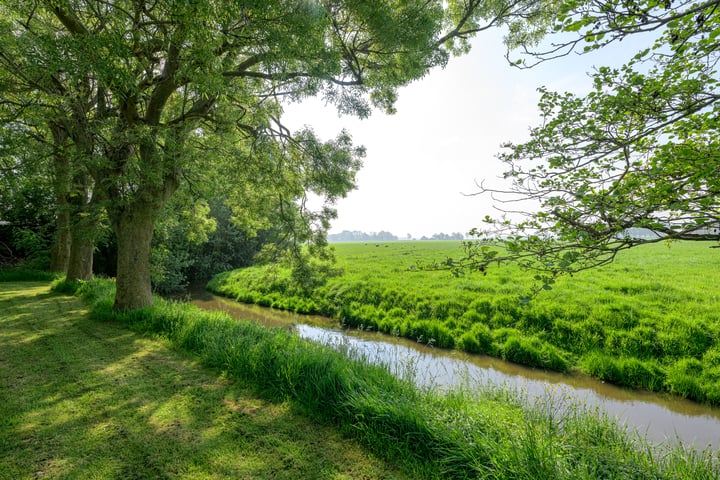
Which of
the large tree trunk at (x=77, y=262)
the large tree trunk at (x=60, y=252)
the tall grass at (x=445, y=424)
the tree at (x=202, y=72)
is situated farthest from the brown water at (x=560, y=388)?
the large tree trunk at (x=60, y=252)

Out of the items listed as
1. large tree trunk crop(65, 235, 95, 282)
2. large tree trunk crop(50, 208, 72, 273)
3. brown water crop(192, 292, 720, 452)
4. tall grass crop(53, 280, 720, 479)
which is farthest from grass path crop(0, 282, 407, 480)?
large tree trunk crop(50, 208, 72, 273)

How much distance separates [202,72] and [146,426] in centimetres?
480

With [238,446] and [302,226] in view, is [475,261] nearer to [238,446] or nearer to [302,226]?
[238,446]

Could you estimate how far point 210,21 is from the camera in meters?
4.39

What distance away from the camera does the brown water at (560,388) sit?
17.2 ft

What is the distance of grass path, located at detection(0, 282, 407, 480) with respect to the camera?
3.13 m

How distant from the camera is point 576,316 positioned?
9.43 m

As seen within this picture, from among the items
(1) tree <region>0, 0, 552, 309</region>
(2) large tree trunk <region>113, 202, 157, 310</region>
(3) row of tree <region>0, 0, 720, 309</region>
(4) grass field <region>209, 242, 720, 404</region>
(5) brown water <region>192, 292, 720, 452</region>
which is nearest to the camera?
(3) row of tree <region>0, 0, 720, 309</region>

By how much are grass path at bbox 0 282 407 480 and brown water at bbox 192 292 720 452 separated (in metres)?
1.92

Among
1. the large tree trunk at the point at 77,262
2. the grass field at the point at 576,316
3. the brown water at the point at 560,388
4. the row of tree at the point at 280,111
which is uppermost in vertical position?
the row of tree at the point at 280,111

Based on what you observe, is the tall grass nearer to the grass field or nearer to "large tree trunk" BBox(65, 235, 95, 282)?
the grass field

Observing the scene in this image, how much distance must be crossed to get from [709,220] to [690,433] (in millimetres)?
5263

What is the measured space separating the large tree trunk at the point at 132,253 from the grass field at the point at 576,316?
320 cm

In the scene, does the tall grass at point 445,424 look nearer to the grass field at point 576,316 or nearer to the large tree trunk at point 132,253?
the grass field at point 576,316
